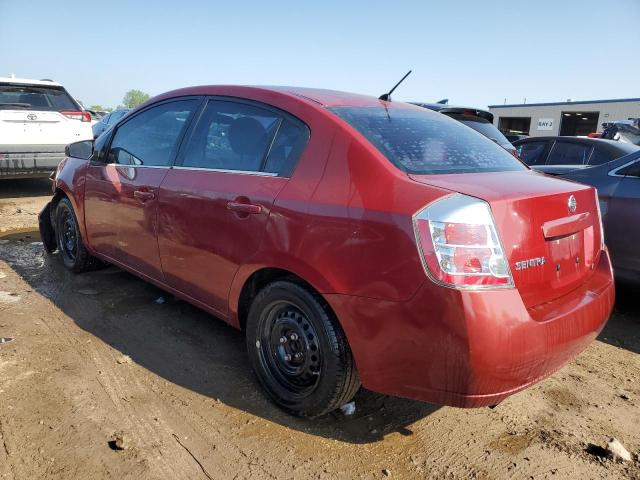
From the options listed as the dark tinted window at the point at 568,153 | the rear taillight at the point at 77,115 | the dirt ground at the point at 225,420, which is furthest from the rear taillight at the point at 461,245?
the rear taillight at the point at 77,115

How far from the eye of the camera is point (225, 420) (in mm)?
2508

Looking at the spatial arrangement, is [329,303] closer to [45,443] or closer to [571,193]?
[571,193]

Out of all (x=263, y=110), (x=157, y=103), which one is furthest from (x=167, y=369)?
(x=157, y=103)

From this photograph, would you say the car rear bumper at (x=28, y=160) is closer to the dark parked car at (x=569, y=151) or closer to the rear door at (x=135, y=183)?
the rear door at (x=135, y=183)

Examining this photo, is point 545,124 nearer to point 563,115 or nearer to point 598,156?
point 563,115

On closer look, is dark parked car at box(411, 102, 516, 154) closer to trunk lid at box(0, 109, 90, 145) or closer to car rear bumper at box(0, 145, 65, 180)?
trunk lid at box(0, 109, 90, 145)

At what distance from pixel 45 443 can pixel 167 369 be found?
2.66 ft

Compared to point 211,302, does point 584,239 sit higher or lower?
higher

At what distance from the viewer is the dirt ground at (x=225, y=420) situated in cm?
220

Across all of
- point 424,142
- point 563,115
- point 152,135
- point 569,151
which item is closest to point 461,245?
point 424,142

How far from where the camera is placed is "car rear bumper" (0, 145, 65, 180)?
738 cm

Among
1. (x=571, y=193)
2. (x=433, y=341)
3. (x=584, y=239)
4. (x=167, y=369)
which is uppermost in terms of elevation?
(x=571, y=193)

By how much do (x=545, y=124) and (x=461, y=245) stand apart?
137ft

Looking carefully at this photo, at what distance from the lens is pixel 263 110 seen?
9.18 feet
